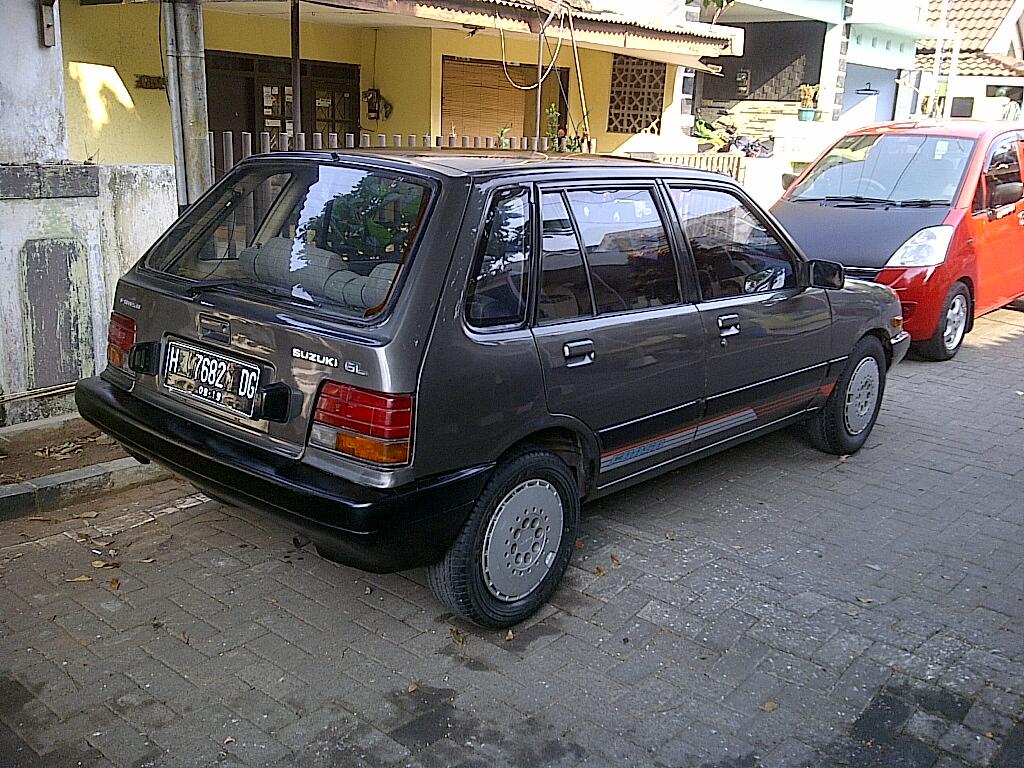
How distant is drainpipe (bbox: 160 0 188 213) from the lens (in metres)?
5.80

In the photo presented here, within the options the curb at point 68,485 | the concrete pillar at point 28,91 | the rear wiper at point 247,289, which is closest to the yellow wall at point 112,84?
the concrete pillar at point 28,91

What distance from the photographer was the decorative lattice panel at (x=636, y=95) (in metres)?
14.7

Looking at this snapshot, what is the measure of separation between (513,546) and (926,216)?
5.96 metres

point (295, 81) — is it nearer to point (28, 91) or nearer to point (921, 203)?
point (28, 91)

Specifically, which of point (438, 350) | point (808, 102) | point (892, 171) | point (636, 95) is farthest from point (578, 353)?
point (808, 102)

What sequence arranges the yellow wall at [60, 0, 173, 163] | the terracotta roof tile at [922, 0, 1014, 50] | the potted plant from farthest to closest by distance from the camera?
the terracotta roof tile at [922, 0, 1014, 50]
the potted plant
the yellow wall at [60, 0, 173, 163]

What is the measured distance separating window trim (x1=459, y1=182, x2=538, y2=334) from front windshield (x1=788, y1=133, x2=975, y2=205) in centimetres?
584

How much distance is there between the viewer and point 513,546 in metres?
3.80

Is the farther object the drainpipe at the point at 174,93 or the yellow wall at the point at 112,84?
the yellow wall at the point at 112,84

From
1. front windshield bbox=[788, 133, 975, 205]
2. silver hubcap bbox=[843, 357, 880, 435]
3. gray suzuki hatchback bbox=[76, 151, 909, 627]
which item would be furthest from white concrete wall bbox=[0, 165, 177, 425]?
front windshield bbox=[788, 133, 975, 205]

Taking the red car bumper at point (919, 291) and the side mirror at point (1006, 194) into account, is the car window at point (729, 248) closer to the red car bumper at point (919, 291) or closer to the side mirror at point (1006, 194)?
the red car bumper at point (919, 291)

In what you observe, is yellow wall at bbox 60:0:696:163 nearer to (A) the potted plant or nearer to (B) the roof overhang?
(B) the roof overhang

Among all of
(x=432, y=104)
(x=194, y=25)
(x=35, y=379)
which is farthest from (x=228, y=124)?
(x=35, y=379)

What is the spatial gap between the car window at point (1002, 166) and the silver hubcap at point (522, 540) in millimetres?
6436
